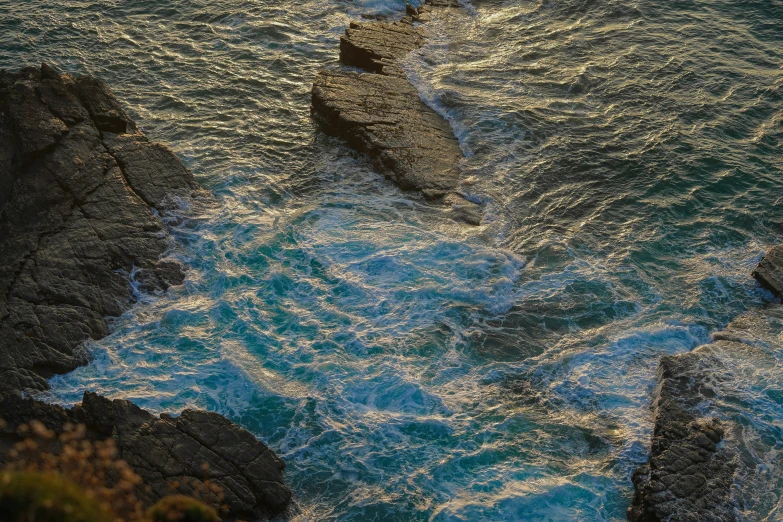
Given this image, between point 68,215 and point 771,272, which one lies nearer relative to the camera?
point 68,215

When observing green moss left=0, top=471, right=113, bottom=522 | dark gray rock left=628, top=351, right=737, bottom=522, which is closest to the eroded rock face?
green moss left=0, top=471, right=113, bottom=522

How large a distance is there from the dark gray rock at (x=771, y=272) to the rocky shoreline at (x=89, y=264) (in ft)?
39.8

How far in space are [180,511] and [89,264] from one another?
9.34 metres

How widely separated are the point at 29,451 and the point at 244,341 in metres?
5.44

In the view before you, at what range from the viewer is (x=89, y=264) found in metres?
18.4

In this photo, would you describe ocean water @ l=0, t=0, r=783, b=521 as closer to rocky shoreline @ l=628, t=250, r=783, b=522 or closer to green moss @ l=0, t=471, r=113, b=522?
rocky shoreline @ l=628, t=250, r=783, b=522

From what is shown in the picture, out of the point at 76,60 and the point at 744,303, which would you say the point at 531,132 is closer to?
the point at 744,303

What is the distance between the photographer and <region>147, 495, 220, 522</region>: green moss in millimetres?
10391

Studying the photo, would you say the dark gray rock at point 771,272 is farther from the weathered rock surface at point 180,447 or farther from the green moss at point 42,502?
the green moss at point 42,502

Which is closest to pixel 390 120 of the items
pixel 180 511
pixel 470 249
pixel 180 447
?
pixel 470 249

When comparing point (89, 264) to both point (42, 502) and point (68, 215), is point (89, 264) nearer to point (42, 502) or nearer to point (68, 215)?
point (68, 215)

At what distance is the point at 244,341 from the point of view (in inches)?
703

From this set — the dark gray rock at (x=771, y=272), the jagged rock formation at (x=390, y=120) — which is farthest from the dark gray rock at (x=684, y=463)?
the jagged rock formation at (x=390, y=120)

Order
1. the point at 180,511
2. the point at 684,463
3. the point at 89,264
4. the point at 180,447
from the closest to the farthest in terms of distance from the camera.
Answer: the point at 180,511
the point at 180,447
the point at 684,463
the point at 89,264
